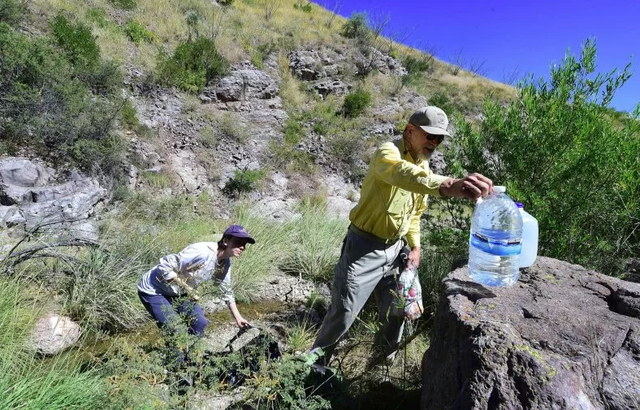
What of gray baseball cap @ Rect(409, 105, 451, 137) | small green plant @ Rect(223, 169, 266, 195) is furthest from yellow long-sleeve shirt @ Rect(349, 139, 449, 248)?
small green plant @ Rect(223, 169, 266, 195)

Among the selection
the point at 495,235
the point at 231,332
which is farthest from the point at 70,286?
the point at 495,235

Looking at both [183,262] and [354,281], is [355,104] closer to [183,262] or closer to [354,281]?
[183,262]

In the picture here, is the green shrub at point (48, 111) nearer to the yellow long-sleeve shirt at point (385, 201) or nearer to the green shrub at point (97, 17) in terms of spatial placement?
the green shrub at point (97, 17)

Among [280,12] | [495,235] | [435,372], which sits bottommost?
→ [435,372]

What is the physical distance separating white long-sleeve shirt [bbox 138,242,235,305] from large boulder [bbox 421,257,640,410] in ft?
5.69

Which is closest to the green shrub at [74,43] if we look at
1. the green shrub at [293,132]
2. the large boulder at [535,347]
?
the green shrub at [293,132]

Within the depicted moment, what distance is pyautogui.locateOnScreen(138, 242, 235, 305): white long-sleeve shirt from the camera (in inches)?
118

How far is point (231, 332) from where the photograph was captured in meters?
4.34

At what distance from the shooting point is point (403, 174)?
2012mm

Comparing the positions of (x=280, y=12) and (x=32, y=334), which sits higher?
(x=280, y=12)

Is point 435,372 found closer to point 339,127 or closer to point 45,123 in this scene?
point 45,123

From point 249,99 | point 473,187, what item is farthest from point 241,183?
point 473,187

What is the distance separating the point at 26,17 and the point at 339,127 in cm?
988

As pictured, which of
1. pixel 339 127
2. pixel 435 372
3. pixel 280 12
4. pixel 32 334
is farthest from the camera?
pixel 280 12
